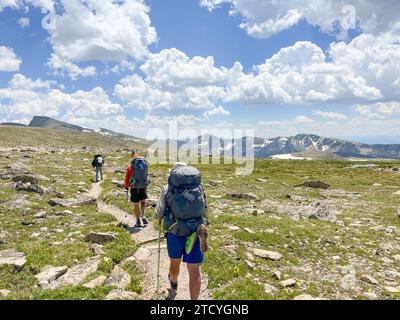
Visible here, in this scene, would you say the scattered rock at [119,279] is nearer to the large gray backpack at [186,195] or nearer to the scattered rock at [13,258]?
the scattered rock at [13,258]

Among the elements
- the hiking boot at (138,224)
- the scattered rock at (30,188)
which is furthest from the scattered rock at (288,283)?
the scattered rock at (30,188)

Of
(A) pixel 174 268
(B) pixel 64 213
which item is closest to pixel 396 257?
(A) pixel 174 268

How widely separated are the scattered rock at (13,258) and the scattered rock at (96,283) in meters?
2.89

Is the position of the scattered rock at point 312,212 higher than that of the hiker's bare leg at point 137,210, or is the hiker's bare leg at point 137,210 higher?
the hiker's bare leg at point 137,210

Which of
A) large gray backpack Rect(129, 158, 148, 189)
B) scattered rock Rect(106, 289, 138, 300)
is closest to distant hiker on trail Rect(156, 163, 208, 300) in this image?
scattered rock Rect(106, 289, 138, 300)

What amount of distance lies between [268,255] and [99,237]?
23.7ft

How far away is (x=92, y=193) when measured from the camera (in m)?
28.3

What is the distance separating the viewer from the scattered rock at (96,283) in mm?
9880

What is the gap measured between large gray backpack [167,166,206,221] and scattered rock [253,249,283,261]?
18.6 ft

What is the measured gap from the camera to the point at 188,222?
8.38 metres

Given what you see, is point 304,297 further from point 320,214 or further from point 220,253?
point 320,214

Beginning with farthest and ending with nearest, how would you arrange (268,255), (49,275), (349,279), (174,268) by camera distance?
(268,255)
(349,279)
(49,275)
(174,268)
